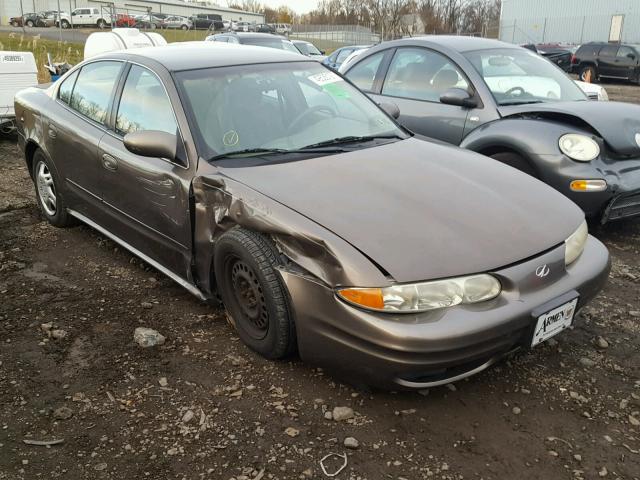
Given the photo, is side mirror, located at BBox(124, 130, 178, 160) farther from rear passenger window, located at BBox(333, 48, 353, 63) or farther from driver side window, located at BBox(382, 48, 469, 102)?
rear passenger window, located at BBox(333, 48, 353, 63)

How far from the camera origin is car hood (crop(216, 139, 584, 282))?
242cm

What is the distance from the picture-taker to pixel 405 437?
7.89 feet

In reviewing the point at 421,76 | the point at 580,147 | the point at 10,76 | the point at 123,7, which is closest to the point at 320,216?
the point at 580,147

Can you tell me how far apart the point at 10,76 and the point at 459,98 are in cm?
613

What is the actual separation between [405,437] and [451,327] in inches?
20.3

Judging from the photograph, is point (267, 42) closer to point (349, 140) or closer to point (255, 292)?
point (349, 140)

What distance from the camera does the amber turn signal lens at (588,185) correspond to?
13.5 ft

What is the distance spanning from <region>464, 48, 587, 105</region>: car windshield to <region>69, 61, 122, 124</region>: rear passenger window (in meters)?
3.11

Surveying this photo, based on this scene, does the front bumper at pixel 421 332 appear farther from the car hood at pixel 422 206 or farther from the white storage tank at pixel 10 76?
the white storage tank at pixel 10 76

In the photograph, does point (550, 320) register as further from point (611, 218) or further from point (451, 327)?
point (611, 218)

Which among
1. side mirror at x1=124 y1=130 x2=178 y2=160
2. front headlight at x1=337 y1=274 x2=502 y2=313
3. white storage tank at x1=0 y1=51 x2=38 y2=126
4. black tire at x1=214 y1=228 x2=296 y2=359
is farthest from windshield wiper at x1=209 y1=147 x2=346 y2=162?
white storage tank at x1=0 y1=51 x2=38 y2=126

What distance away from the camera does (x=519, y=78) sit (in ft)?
17.6

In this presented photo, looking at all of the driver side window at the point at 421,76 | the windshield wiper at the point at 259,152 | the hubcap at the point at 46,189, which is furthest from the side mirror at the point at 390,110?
the hubcap at the point at 46,189

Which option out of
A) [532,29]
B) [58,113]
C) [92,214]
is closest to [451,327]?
[92,214]
